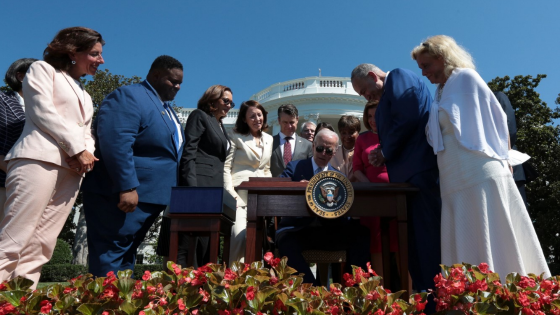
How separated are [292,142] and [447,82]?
2.93 metres

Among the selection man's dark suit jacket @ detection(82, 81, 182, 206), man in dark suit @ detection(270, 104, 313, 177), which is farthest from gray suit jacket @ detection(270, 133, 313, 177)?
man's dark suit jacket @ detection(82, 81, 182, 206)

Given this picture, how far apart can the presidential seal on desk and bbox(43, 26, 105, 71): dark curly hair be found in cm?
201

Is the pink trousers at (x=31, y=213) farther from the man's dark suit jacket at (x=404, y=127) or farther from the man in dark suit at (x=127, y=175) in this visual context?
the man's dark suit jacket at (x=404, y=127)

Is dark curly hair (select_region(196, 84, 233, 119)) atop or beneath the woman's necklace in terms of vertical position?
atop

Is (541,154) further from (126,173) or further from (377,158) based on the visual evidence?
(126,173)

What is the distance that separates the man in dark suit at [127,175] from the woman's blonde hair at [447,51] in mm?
2188

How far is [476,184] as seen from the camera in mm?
3238

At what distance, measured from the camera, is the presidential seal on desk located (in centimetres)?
340

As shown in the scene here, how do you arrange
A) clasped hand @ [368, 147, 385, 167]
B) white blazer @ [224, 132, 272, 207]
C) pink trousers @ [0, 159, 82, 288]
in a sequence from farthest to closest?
white blazer @ [224, 132, 272, 207]
clasped hand @ [368, 147, 385, 167]
pink trousers @ [0, 159, 82, 288]

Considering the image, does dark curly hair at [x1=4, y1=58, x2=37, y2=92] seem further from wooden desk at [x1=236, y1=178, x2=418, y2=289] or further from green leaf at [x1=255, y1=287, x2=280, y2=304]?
green leaf at [x1=255, y1=287, x2=280, y2=304]

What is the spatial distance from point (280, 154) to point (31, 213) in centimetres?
346

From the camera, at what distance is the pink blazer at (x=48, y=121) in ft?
10.5

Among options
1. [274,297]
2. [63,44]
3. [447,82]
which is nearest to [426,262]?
[447,82]

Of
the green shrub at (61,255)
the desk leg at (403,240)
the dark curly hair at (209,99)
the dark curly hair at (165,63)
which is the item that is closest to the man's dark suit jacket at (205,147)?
the dark curly hair at (209,99)
